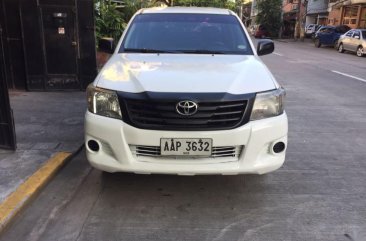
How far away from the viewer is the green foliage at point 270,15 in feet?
161

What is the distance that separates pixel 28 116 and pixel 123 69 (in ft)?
10.2

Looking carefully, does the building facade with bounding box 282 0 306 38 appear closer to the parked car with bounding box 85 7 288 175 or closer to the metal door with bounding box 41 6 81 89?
the metal door with bounding box 41 6 81 89

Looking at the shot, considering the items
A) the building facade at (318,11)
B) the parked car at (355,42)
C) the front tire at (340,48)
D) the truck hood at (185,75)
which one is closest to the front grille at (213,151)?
the truck hood at (185,75)

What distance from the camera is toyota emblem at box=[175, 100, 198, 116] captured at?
11.4 feet

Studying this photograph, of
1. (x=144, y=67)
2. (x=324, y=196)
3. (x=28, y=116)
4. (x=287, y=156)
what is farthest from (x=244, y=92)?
(x=28, y=116)

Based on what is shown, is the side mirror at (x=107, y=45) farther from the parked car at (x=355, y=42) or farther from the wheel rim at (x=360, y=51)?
the wheel rim at (x=360, y=51)

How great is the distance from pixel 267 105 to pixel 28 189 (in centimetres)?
238

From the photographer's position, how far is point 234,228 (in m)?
3.49

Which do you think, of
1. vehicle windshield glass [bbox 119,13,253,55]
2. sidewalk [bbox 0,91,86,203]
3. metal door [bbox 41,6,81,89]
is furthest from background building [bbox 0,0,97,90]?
vehicle windshield glass [bbox 119,13,253,55]

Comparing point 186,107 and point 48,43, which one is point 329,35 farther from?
point 186,107

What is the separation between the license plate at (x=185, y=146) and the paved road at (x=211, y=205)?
0.60 meters

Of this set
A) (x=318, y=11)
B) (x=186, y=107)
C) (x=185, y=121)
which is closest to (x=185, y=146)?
(x=185, y=121)

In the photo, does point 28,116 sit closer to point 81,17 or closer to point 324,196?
point 81,17

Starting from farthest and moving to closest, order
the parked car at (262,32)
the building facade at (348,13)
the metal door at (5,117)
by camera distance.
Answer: the parked car at (262,32) < the building facade at (348,13) < the metal door at (5,117)
